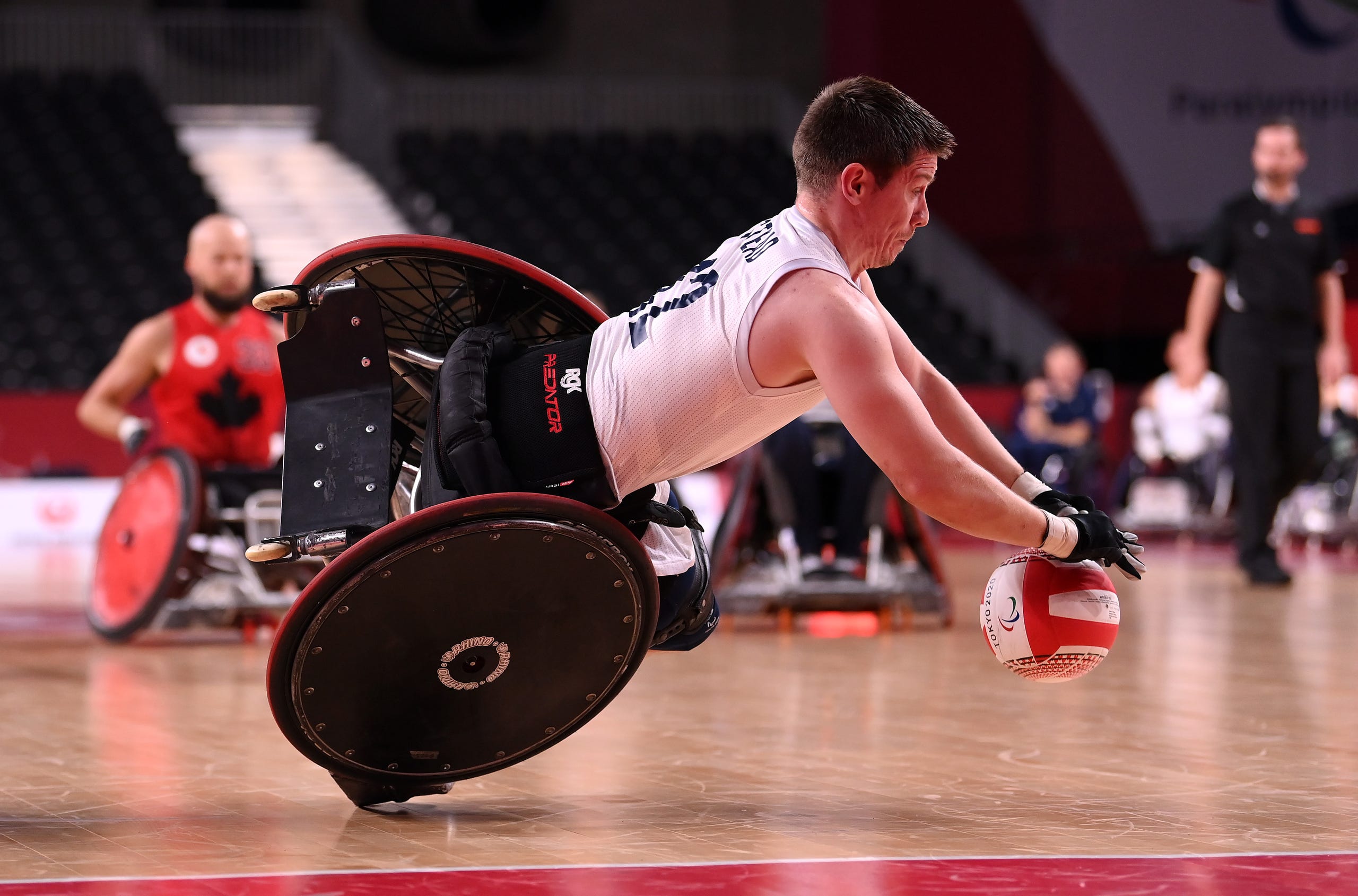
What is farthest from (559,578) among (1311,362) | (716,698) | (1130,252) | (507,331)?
(1130,252)

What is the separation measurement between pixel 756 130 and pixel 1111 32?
5.11m

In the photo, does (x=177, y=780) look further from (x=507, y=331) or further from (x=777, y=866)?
(x=777, y=866)

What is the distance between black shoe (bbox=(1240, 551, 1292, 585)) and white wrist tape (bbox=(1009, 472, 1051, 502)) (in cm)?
569

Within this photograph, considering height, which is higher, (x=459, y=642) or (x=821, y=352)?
(x=821, y=352)

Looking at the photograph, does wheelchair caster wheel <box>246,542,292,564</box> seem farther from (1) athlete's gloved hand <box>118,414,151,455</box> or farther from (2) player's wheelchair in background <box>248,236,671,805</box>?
(1) athlete's gloved hand <box>118,414,151,455</box>

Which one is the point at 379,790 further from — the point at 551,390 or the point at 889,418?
the point at 889,418

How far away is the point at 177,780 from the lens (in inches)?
146

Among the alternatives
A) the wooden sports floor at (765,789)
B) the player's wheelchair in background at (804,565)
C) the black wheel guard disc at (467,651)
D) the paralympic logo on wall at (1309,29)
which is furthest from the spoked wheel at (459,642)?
the paralympic logo on wall at (1309,29)

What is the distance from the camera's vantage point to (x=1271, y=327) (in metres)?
8.62

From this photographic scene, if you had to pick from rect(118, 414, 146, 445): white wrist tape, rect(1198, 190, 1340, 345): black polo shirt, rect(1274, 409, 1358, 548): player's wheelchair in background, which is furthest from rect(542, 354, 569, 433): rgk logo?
rect(1274, 409, 1358, 548): player's wheelchair in background

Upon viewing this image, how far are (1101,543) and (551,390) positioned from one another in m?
1.09

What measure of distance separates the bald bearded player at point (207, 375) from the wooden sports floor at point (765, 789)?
1343 millimetres

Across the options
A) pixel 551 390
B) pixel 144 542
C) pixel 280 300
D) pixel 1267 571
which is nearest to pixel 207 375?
pixel 144 542

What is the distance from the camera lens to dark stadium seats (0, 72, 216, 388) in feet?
49.5
